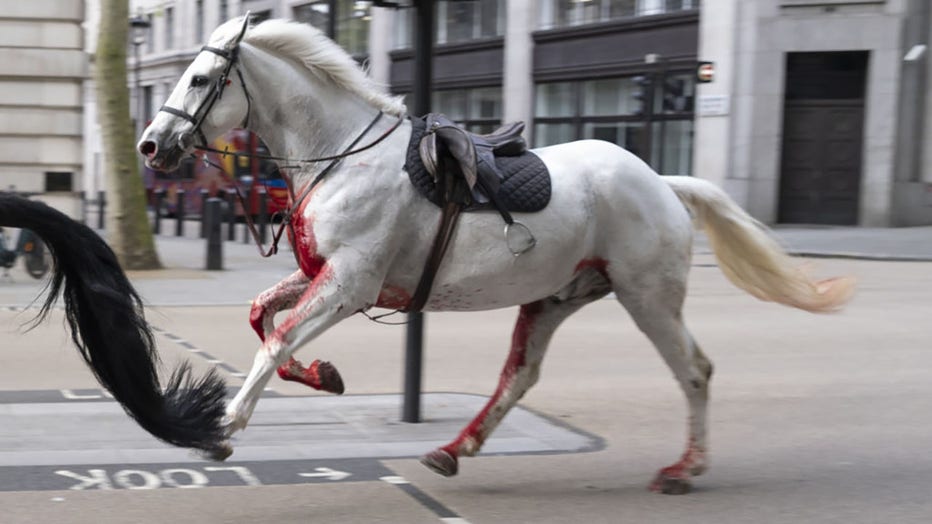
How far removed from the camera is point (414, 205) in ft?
17.3

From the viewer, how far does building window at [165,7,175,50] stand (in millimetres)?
55122

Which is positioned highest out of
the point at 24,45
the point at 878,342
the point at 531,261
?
the point at 24,45

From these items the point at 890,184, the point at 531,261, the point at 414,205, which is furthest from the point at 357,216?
the point at 890,184

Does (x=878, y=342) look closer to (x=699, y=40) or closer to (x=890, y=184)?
(x=890, y=184)

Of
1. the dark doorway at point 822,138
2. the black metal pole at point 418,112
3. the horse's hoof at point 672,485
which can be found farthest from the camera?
the dark doorway at point 822,138

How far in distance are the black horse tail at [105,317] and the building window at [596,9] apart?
79.9 ft

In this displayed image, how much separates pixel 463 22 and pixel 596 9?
553 cm

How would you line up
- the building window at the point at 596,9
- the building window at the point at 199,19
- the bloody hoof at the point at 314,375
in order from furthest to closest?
the building window at the point at 199,19 → the building window at the point at 596,9 → the bloody hoof at the point at 314,375

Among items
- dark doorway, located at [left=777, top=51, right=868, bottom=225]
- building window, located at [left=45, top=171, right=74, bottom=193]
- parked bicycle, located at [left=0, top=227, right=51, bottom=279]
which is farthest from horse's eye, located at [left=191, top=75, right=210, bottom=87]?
dark doorway, located at [left=777, top=51, right=868, bottom=225]

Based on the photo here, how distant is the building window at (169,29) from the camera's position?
55.1 m

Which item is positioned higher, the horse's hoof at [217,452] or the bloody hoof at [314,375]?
the bloody hoof at [314,375]

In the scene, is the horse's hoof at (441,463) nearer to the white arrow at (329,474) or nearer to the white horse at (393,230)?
the white horse at (393,230)

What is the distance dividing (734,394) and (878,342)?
3.01 m

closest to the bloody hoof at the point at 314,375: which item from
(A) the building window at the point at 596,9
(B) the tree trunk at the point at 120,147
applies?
(B) the tree trunk at the point at 120,147
